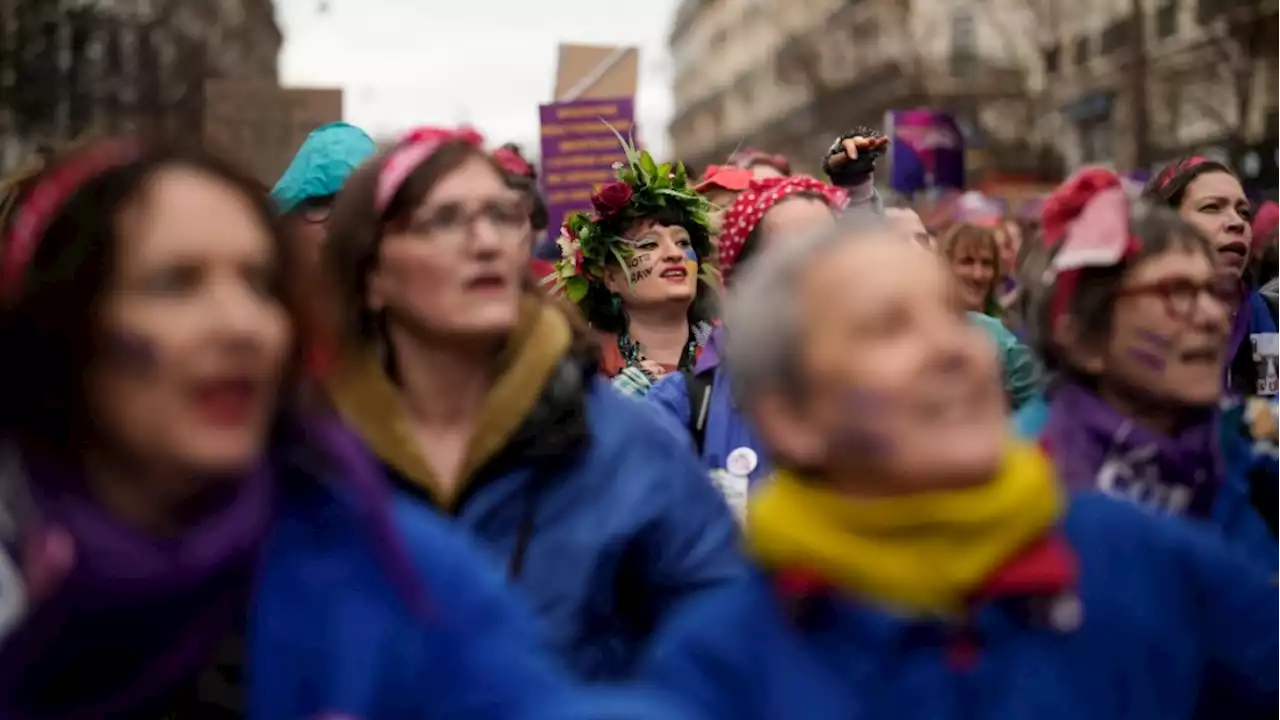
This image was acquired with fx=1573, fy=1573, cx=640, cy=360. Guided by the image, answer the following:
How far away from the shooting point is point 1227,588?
6.76 feet

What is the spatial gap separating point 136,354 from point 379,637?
43 centimetres

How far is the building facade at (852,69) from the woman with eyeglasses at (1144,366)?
2767 cm

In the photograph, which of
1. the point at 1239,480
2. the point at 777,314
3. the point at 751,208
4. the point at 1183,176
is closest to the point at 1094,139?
the point at 1183,176

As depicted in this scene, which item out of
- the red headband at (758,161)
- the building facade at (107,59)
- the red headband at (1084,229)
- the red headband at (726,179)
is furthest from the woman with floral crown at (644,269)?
the building facade at (107,59)

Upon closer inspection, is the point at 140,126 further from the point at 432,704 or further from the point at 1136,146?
the point at 1136,146

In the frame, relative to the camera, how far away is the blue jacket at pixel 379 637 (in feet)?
5.99

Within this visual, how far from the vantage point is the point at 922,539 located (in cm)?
192

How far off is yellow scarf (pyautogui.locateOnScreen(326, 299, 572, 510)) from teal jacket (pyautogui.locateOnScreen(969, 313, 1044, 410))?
4.73ft

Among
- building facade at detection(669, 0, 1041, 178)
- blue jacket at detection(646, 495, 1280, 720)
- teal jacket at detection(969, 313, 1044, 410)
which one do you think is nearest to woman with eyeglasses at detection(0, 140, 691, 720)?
blue jacket at detection(646, 495, 1280, 720)

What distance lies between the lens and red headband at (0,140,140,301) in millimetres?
1817

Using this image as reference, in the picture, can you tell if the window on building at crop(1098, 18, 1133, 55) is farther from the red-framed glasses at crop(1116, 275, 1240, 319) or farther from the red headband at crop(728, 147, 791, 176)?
the red-framed glasses at crop(1116, 275, 1240, 319)

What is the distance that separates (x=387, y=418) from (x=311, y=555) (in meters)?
1.07

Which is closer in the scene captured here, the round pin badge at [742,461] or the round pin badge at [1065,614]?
the round pin badge at [1065,614]

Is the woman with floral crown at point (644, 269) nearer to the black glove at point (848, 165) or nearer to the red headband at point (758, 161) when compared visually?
the black glove at point (848, 165)
